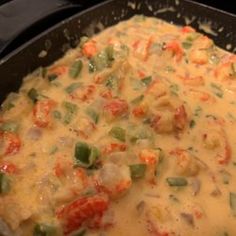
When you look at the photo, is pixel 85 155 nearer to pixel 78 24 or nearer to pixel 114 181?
pixel 114 181

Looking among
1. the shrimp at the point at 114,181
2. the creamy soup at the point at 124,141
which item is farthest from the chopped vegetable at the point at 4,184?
the shrimp at the point at 114,181

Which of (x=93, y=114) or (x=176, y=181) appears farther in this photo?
(x=93, y=114)

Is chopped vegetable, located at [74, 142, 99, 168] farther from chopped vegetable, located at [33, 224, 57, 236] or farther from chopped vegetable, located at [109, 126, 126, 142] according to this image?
chopped vegetable, located at [33, 224, 57, 236]

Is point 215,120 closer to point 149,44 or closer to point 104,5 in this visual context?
point 149,44

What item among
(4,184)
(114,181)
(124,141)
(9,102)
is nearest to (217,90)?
(124,141)

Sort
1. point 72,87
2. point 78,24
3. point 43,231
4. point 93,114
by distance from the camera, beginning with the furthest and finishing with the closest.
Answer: point 78,24, point 72,87, point 93,114, point 43,231

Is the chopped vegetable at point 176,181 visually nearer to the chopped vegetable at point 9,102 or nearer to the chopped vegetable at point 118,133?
the chopped vegetable at point 118,133

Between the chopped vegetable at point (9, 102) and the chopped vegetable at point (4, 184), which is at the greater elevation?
the chopped vegetable at point (9, 102)

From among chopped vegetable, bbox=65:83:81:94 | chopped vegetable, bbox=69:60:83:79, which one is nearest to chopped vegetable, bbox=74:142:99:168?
chopped vegetable, bbox=65:83:81:94
